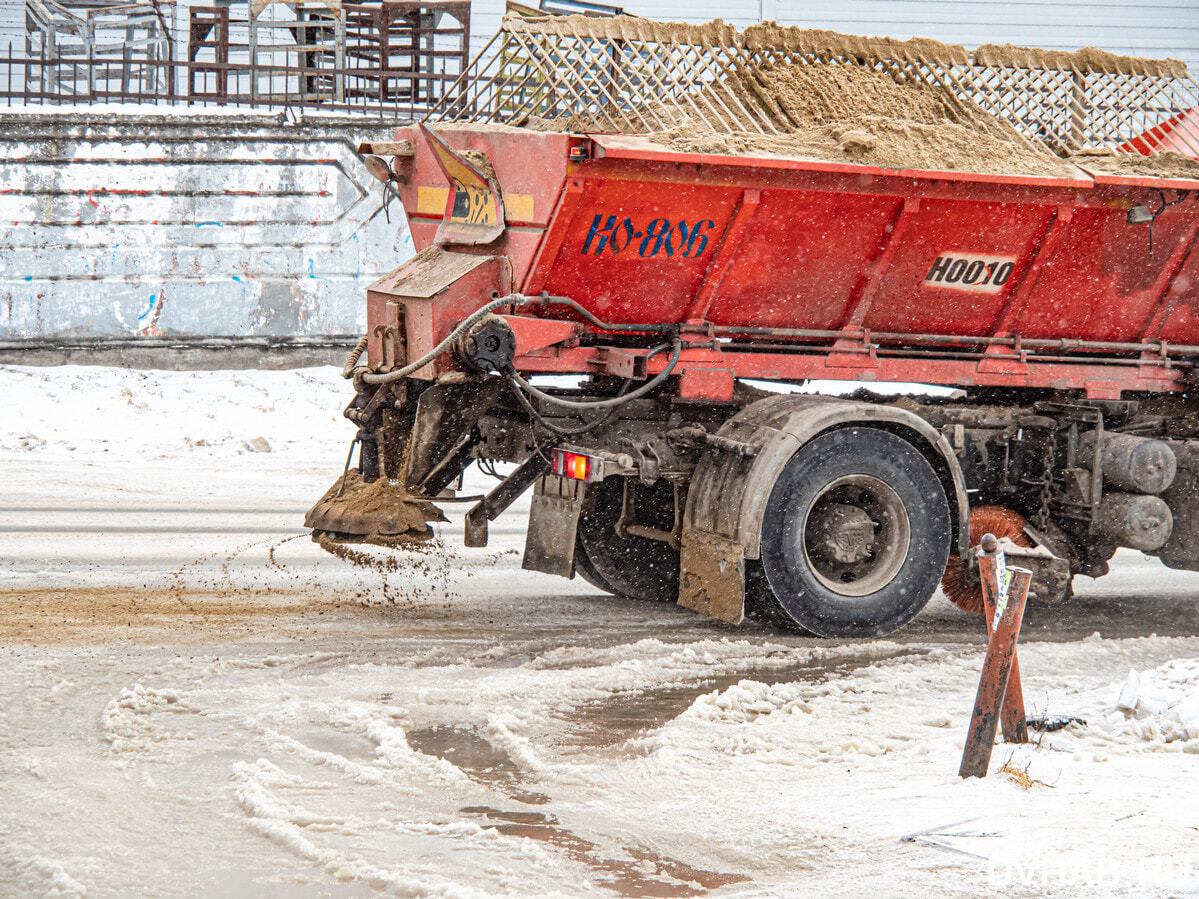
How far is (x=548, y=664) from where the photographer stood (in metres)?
6.59

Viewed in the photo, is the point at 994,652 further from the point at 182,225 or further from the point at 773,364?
the point at 182,225

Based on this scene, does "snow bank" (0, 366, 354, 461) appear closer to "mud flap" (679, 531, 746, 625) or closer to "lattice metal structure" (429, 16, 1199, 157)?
"lattice metal structure" (429, 16, 1199, 157)

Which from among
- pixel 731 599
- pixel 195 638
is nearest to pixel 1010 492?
pixel 731 599

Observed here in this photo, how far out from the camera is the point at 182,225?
54.7 feet

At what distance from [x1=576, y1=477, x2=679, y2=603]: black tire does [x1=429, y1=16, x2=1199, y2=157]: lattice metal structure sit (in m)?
2.12

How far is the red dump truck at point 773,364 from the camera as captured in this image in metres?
7.02

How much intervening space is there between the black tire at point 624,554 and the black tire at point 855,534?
1050 millimetres

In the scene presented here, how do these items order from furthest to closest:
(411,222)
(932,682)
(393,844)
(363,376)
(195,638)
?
1. (411,222)
2. (363,376)
3. (195,638)
4. (932,682)
5. (393,844)

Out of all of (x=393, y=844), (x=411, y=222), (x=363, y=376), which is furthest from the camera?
(x=411, y=222)

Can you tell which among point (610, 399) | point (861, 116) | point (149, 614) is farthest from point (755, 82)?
point (149, 614)

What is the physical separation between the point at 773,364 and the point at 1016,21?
17.2 metres

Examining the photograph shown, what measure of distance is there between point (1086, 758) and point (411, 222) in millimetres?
4812

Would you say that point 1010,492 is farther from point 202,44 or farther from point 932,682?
point 202,44

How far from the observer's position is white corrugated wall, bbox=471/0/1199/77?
885 inches
